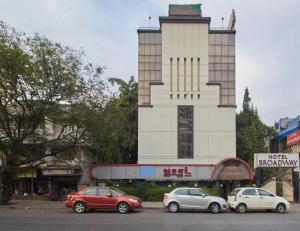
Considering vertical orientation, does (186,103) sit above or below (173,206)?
above

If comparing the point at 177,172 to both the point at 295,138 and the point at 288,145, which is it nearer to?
the point at 295,138

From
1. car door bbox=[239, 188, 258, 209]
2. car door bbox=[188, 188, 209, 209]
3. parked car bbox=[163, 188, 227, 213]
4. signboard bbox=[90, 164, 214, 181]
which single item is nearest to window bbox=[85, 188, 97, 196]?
parked car bbox=[163, 188, 227, 213]

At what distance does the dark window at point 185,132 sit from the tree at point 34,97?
1780 centimetres

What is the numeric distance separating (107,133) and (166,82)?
18.3 metres

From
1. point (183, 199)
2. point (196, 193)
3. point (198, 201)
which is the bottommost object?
point (198, 201)

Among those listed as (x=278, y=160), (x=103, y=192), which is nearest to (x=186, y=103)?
(x=278, y=160)

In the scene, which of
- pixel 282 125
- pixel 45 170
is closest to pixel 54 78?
pixel 45 170

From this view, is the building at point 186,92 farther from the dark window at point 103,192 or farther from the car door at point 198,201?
the dark window at point 103,192

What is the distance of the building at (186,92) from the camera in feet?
171

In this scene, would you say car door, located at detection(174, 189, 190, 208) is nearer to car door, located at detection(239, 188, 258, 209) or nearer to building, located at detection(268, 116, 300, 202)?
car door, located at detection(239, 188, 258, 209)

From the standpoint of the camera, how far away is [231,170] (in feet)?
146

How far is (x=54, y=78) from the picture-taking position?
109 ft

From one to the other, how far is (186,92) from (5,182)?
22942mm

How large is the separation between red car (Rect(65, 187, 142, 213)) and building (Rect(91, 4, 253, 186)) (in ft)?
71.3
